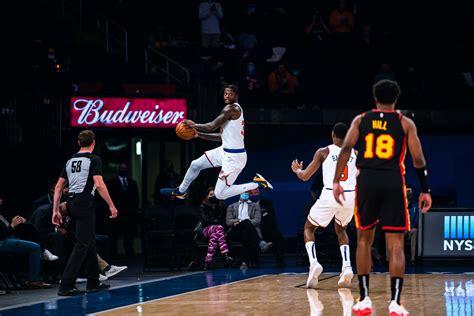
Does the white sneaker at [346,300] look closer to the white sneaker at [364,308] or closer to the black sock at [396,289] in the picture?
the white sneaker at [364,308]

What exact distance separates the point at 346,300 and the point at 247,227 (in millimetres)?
5804

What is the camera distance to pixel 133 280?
13680 millimetres

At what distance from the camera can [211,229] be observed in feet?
51.0

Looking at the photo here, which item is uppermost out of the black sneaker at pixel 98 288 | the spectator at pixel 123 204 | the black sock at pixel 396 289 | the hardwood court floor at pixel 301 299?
the spectator at pixel 123 204

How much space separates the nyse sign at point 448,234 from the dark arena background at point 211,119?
24 millimetres

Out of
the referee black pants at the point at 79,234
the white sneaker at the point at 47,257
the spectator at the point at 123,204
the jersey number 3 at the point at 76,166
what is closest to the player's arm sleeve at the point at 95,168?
the jersey number 3 at the point at 76,166

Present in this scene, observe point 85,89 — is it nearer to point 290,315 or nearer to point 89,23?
point 89,23

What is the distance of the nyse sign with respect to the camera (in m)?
15.2

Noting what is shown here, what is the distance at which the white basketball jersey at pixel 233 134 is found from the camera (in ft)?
37.8

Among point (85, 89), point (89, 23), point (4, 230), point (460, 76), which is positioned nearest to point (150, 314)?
point (4, 230)

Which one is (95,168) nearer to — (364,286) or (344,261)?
(344,261)

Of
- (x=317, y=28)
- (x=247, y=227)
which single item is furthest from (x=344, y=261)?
(x=317, y=28)

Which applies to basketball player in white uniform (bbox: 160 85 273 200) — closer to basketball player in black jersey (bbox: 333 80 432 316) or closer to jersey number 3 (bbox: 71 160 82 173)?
jersey number 3 (bbox: 71 160 82 173)

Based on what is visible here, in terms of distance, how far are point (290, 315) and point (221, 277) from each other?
484 centimetres
